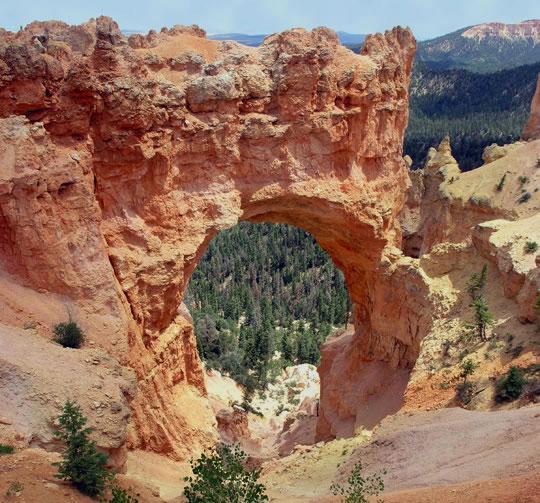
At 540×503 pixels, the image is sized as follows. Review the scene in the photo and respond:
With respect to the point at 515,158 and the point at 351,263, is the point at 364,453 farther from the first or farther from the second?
the point at 515,158

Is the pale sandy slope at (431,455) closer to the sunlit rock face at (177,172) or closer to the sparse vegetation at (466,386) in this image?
the sparse vegetation at (466,386)

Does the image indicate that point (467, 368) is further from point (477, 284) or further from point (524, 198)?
point (524, 198)

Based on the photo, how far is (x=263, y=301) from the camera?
72.9 metres

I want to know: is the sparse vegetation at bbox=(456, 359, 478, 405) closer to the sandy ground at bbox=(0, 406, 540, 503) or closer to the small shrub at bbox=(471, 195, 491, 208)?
the sandy ground at bbox=(0, 406, 540, 503)

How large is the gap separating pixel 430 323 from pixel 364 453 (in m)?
8.33

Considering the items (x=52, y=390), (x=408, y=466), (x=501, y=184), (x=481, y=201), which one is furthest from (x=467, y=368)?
(x=501, y=184)

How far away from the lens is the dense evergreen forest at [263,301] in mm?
52688

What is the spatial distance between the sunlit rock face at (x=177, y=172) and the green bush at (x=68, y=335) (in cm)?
105

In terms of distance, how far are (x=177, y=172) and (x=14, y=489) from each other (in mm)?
14378

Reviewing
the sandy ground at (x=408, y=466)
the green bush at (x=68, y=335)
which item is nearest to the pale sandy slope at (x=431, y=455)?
the sandy ground at (x=408, y=466)

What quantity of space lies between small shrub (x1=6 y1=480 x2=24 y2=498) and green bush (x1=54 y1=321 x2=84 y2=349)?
6.69 m

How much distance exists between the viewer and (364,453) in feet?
63.2

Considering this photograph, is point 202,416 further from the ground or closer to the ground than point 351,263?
closer to the ground

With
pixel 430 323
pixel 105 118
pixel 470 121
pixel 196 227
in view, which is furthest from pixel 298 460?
pixel 470 121
